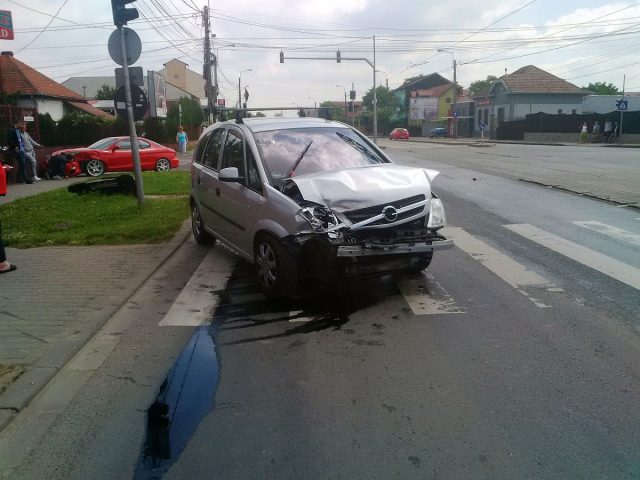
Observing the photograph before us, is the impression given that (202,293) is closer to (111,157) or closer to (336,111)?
(111,157)

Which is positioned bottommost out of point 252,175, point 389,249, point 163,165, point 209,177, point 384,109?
point 163,165

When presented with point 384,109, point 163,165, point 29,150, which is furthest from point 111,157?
point 384,109

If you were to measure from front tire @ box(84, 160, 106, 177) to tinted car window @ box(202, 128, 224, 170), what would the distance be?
13.8 metres

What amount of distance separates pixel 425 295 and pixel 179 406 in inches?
117

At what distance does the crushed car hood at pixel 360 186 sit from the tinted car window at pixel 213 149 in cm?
206

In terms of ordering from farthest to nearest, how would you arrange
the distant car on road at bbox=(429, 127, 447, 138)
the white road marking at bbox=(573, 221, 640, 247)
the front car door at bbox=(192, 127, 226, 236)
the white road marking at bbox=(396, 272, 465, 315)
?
the distant car on road at bbox=(429, 127, 447, 138)
the white road marking at bbox=(573, 221, 640, 247)
the front car door at bbox=(192, 127, 226, 236)
the white road marking at bbox=(396, 272, 465, 315)

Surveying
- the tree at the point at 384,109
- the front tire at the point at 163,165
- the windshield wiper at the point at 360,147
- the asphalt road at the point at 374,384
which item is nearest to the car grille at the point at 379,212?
the asphalt road at the point at 374,384

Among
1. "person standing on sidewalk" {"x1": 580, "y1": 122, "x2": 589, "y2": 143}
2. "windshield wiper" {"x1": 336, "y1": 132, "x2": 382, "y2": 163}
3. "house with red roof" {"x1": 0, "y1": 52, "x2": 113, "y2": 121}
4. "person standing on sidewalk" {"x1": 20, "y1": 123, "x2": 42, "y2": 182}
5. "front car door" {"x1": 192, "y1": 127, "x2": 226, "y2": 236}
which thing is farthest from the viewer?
"person standing on sidewalk" {"x1": 580, "y1": 122, "x2": 589, "y2": 143}

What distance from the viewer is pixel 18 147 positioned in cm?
1702

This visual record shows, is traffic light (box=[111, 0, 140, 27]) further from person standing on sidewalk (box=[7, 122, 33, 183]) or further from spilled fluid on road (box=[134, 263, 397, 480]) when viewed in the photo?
person standing on sidewalk (box=[7, 122, 33, 183])

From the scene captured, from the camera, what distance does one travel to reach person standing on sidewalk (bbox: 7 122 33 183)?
54.4ft

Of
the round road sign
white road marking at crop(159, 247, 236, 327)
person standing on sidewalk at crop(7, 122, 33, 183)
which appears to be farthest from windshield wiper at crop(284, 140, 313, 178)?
person standing on sidewalk at crop(7, 122, 33, 183)

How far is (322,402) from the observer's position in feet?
12.1

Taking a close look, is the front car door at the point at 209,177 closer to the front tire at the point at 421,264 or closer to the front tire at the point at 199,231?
the front tire at the point at 199,231
